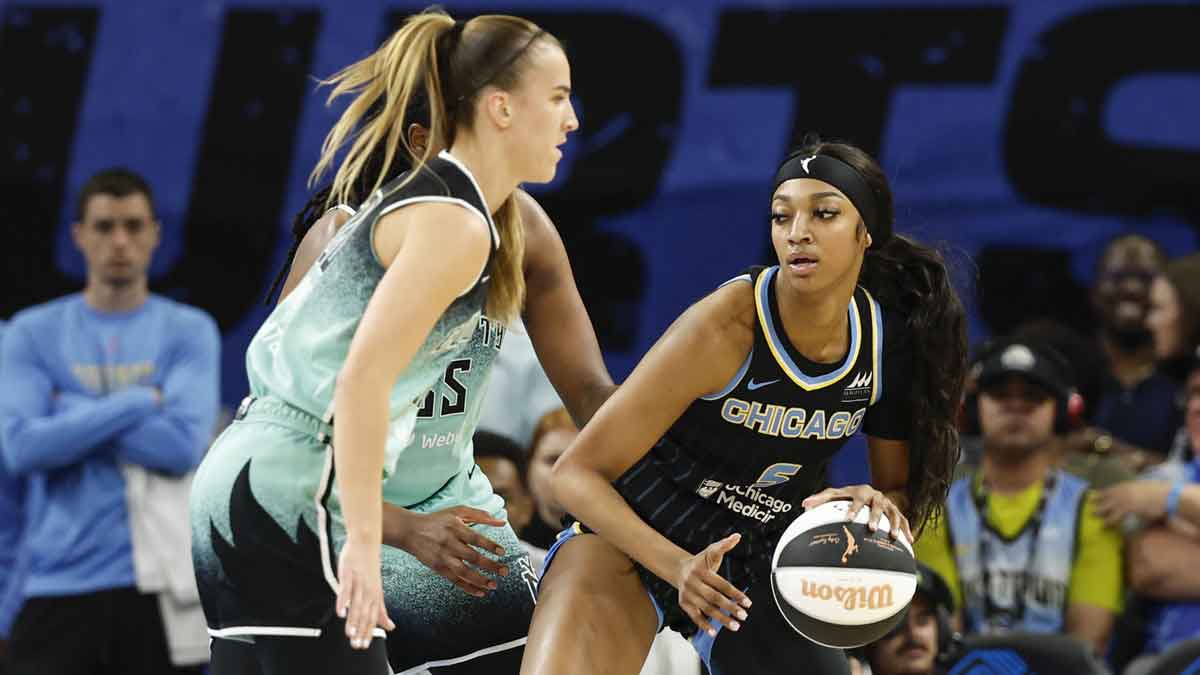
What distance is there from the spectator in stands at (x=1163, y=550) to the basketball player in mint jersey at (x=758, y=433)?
203cm

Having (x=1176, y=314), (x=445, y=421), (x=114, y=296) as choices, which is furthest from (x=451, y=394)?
(x=1176, y=314)

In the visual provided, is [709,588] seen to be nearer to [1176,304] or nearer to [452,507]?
[452,507]

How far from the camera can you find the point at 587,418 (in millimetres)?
4105

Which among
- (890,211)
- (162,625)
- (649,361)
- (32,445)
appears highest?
(890,211)

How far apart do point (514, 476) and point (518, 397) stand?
72 centimetres

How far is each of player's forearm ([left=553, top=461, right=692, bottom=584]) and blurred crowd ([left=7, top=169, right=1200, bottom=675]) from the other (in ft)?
5.23

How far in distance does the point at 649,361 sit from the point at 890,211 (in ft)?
2.19

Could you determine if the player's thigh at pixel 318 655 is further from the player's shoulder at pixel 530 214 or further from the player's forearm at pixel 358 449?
the player's shoulder at pixel 530 214

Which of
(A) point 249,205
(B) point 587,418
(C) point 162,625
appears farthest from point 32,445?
(B) point 587,418

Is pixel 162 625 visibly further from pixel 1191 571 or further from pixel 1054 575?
pixel 1191 571

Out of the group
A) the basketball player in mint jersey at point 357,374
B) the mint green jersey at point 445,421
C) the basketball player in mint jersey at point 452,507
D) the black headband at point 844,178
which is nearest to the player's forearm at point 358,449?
the basketball player in mint jersey at point 357,374

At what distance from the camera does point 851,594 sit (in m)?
3.75

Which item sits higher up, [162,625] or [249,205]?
[249,205]

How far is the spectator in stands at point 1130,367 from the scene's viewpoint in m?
6.69
